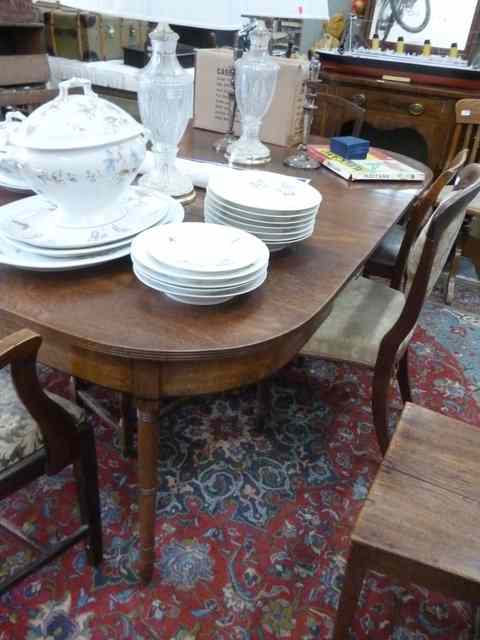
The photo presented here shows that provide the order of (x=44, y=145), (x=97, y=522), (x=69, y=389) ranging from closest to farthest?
(x=44, y=145), (x=97, y=522), (x=69, y=389)

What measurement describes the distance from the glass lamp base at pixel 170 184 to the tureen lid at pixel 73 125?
0.34 m

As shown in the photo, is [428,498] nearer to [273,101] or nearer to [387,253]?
[387,253]

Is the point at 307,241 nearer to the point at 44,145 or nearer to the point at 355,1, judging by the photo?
the point at 44,145

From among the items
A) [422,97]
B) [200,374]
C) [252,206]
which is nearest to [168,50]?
[252,206]

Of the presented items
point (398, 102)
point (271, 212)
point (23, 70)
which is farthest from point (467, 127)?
point (23, 70)

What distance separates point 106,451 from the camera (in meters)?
1.57

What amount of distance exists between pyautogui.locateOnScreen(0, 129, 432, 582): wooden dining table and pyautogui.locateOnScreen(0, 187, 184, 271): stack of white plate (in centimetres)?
3

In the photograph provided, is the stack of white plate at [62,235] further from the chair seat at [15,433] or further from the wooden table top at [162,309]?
the chair seat at [15,433]

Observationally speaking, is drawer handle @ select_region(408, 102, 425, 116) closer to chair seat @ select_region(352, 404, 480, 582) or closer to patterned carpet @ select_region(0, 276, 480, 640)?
patterned carpet @ select_region(0, 276, 480, 640)

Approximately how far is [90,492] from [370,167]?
1289mm

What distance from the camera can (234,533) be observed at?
1360mm

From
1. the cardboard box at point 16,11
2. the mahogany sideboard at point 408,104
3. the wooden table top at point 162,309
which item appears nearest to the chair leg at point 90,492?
the wooden table top at point 162,309

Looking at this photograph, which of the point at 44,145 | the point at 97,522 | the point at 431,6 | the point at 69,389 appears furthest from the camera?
the point at 431,6

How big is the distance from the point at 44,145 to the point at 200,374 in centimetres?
45
